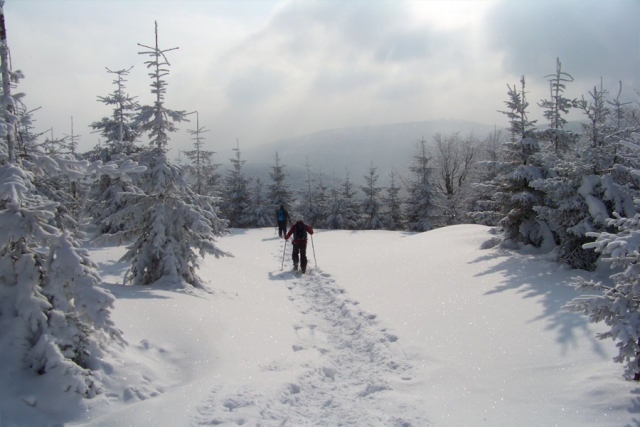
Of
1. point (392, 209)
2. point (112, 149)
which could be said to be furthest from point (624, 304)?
point (392, 209)

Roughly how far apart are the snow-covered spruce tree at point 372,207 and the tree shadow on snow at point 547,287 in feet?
78.1

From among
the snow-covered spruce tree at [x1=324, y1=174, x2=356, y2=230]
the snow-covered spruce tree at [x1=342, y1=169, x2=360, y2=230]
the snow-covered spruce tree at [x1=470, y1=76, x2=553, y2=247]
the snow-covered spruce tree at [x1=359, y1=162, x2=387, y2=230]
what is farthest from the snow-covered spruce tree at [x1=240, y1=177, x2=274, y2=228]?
the snow-covered spruce tree at [x1=470, y1=76, x2=553, y2=247]

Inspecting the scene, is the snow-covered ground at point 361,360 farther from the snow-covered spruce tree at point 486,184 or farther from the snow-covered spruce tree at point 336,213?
the snow-covered spruce tree at point 336,213

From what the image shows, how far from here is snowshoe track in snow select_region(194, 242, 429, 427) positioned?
4281 millimetres

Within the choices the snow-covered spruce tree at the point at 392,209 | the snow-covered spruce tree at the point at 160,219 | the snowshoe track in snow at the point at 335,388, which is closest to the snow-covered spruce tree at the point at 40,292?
the snowshoe track in snow at the point at 335,388

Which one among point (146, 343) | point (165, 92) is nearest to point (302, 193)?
point (165, 92)

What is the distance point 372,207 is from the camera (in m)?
36.1

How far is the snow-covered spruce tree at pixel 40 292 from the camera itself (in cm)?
405

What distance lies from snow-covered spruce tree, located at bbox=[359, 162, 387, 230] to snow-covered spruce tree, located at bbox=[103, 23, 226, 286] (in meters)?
27.4

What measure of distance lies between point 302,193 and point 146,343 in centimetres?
3355

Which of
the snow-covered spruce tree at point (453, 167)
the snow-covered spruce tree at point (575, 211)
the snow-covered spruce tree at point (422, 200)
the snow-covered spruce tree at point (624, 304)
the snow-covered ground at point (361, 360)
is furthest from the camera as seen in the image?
the snow-covered spruce tree at point (453, 167)

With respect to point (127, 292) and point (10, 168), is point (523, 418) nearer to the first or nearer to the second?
point (10, 168)

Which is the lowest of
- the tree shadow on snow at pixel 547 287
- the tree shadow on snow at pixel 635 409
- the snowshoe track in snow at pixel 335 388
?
the snowshoe track in snow at pixel 335 388

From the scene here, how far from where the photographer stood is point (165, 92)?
9555mm
